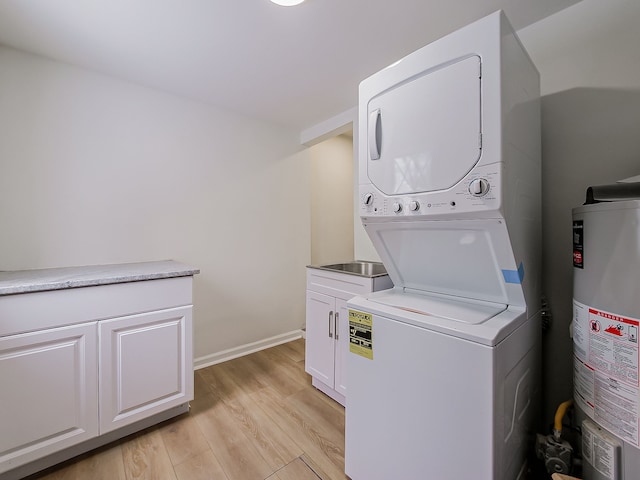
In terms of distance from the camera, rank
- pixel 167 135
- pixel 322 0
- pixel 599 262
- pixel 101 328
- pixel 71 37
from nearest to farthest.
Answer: pixel 599 262 < pixel 322 0 < pixel 101 328 < pixel 71 37 < pixel 167 135

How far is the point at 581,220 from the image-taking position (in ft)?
3.22

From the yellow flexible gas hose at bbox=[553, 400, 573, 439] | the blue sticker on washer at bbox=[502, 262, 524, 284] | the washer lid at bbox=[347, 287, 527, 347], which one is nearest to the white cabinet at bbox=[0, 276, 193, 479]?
the washer lid at bbox=[347, 287, 527, 347]

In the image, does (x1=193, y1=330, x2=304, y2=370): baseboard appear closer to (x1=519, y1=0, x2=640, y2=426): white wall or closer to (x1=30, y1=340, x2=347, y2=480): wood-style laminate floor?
(x1=30, y1=340, x2=347, y2=480): wood-style laminate floor

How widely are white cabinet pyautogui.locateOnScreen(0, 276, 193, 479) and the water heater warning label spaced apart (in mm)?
1975

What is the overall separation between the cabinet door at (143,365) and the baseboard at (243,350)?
2.31ft

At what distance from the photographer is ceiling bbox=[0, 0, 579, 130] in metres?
1.37

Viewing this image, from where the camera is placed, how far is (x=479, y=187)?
0.88 metres

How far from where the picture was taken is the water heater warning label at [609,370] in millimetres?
783

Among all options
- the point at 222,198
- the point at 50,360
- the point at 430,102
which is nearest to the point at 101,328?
the point at 50,360

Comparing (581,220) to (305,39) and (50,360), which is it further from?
(50,360)

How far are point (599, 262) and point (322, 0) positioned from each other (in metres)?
1.62

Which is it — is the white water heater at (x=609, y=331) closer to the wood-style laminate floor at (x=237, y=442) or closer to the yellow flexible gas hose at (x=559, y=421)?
the yellow flexible gas hose at (x=559, y=421)

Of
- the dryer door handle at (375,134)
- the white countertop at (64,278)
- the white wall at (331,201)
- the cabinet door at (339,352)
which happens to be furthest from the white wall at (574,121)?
the white wall at (331,201)

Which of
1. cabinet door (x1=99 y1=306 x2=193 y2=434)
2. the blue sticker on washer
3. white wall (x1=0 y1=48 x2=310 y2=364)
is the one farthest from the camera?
white wall (x1=0 y1=48 x2=310 y2=364)
